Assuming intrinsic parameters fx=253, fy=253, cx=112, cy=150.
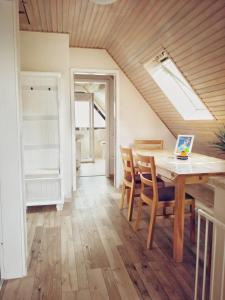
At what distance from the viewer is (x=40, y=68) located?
12.0 ft

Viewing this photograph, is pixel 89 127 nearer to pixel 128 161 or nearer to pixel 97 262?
pixel 128 161

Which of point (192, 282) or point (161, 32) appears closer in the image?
point (192, 282)

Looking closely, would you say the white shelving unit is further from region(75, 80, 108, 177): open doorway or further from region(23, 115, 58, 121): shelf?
region(75, 80, 108, 177): open doorway

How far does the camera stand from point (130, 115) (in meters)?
4.57

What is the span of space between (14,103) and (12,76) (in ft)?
0.64

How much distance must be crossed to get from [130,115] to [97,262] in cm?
290

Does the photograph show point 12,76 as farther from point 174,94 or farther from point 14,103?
point 174,94

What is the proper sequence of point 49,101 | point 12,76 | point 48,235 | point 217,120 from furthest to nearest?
point 49,101
point 217,120
point 48,235
point 12,76

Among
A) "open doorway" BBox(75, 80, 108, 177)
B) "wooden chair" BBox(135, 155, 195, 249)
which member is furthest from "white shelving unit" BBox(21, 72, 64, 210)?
"open doorway" BBox(75, 80, 108, 177)

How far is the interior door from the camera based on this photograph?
292 inches

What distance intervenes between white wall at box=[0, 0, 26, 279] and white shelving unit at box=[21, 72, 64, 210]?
55.8 inches

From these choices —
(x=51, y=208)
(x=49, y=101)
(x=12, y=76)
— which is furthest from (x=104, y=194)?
(x=12, y=76)

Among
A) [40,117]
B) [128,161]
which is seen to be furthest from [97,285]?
[40,117]

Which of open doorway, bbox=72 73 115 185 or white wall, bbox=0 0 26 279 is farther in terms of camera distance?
open doorway, bbox=72 73 115 185
